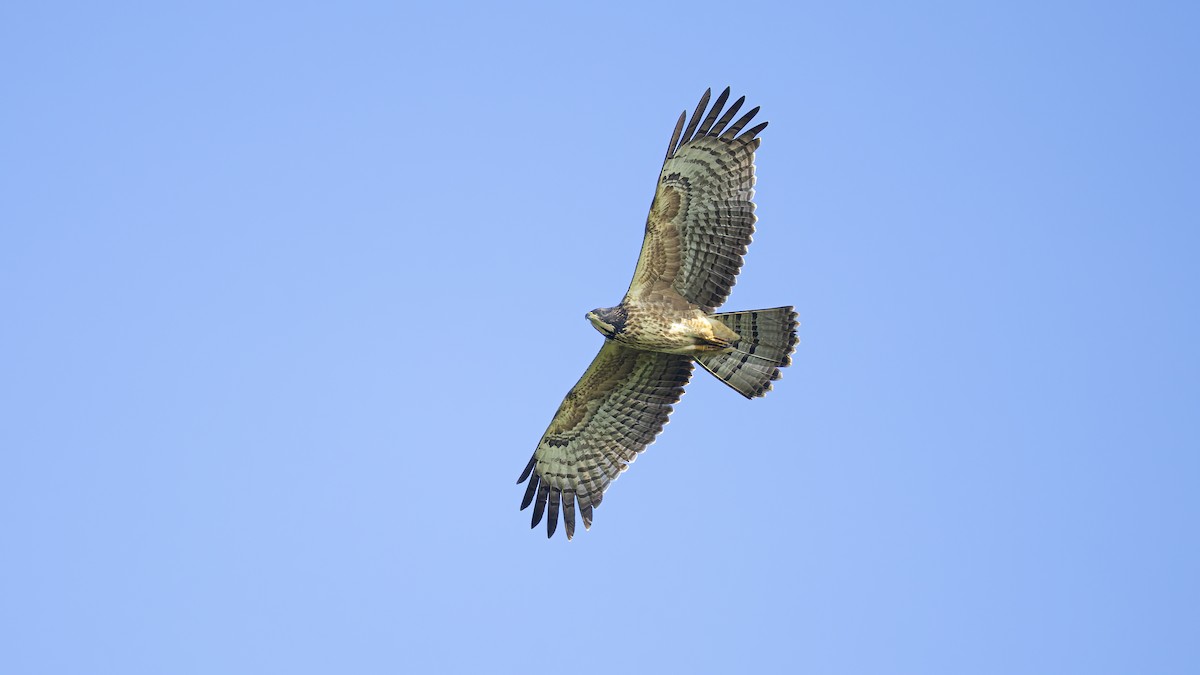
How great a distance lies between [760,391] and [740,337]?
1.81ft

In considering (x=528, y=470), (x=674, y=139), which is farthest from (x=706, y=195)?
(x=528, y=470)

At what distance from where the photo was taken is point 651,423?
1516 centimetres

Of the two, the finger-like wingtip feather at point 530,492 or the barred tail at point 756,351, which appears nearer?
the barred tail at point 756,351

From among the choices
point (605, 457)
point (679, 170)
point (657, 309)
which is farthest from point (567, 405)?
point (679, 170)

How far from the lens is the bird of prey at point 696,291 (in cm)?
1386

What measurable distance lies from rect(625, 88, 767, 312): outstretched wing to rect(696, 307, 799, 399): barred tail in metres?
0.58

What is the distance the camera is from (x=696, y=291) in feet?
46.3

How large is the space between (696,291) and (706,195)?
913 millimetres

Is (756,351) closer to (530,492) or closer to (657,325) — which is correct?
(657,325)

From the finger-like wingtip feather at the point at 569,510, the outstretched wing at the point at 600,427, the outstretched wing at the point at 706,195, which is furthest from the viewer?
the finger-like wingtip feather at the point at 569,510

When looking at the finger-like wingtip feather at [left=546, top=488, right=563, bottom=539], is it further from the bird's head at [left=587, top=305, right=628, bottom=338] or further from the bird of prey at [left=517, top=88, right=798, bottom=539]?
the bird's head at [left=587, top=305, right=628, bottom=338]

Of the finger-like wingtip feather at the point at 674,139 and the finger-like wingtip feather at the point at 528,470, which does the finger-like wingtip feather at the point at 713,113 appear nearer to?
the finger-like wingtip feather at the point at 674,139

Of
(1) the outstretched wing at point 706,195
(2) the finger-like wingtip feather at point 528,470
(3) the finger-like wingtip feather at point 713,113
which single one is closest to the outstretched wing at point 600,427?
(2) the finger-like wingtip feather at point 528,470

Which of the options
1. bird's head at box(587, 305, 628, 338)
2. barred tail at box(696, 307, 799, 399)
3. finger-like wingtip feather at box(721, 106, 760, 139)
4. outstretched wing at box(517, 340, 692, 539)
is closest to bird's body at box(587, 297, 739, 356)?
bird's head at box(587, 305, 628, 338)
